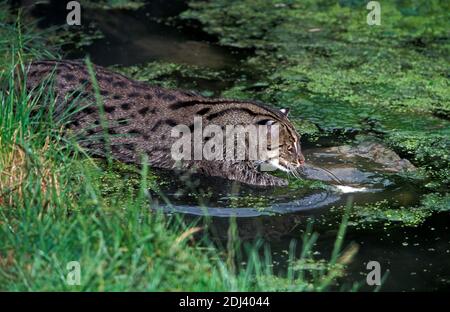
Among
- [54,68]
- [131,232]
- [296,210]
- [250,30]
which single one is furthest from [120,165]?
[250,30]

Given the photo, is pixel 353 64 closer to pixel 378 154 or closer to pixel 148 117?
pixel 378 154

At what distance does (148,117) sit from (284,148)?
49.8 inches

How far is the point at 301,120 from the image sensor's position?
9820 mm

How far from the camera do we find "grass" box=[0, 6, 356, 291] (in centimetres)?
579

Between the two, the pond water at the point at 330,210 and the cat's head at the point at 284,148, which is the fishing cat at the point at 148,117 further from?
the pond water at the point at 330,210

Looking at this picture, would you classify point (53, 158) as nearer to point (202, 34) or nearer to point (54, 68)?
point (54, 68)

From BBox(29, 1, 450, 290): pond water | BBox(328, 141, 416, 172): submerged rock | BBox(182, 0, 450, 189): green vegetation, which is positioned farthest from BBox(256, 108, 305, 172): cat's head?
BBox(182, 0, 450, 189): green vegetation

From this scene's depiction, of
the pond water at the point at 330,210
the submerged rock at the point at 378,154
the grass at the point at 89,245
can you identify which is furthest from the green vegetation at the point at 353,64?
the grass at the point at 89,245

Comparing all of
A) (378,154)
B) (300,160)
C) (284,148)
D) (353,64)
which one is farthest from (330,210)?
(353,64)

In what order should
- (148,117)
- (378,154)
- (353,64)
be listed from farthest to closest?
(353,64) < (378,154) < (148,117)

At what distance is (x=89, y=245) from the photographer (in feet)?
19.3

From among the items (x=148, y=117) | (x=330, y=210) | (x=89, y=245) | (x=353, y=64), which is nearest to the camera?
(x=89, y=245)

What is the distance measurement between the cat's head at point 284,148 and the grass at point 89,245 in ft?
3.80

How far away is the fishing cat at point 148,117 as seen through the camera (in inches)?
340
